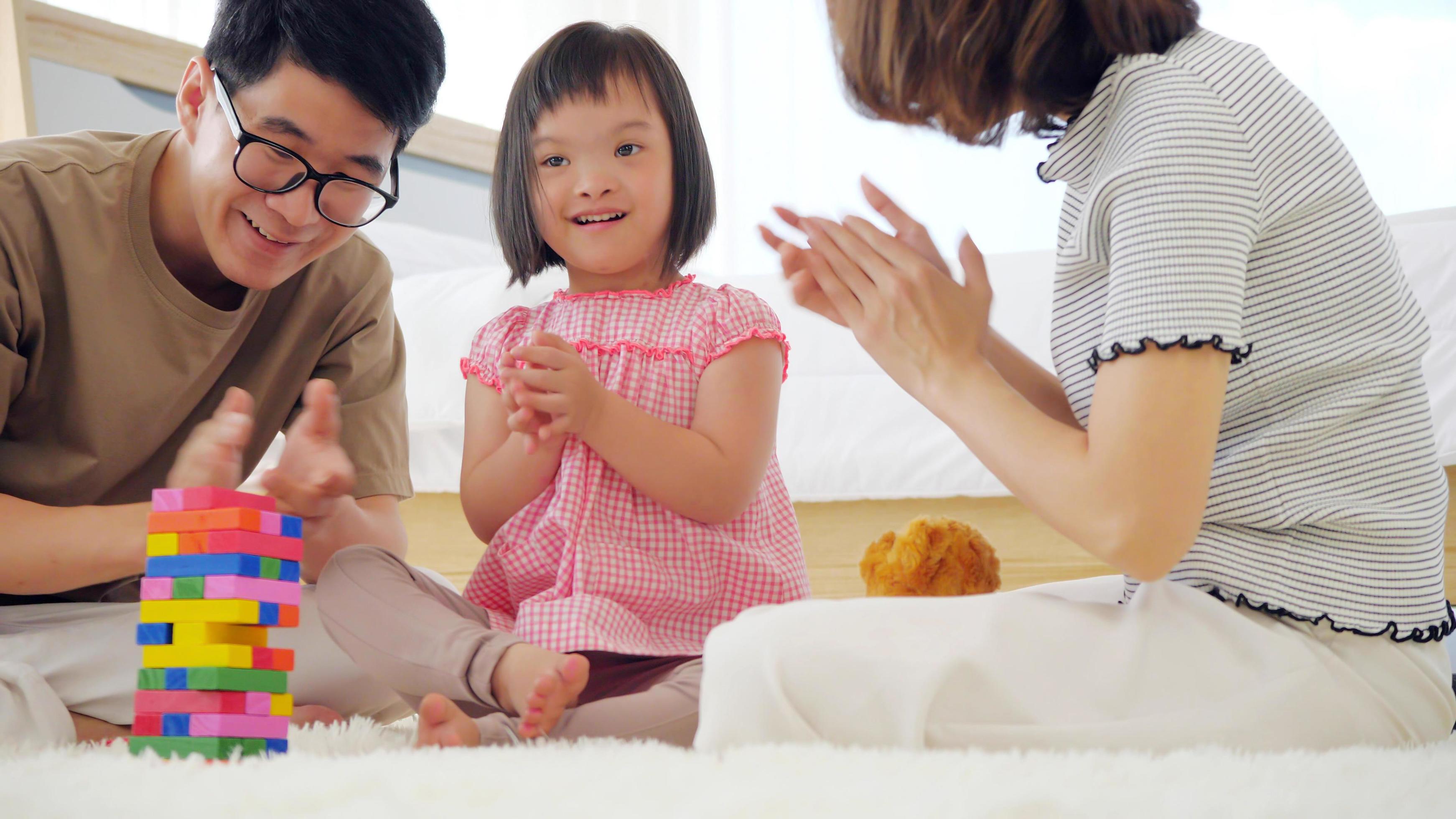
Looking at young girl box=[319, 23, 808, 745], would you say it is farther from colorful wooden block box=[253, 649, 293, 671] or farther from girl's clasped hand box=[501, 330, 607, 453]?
colorful wooden block box=[253, 649, 293, 671]

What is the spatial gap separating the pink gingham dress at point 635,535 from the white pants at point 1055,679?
1.10 ft

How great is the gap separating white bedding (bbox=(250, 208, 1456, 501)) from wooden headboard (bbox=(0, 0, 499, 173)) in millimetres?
374

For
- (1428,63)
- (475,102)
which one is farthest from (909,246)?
(1428,63)

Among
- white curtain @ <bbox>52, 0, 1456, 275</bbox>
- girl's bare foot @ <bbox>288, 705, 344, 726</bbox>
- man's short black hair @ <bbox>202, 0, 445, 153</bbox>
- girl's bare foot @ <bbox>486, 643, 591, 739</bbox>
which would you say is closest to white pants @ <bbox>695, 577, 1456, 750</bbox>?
girl's bare foot @ <bbox>486, 643, 591, 739</bbox>

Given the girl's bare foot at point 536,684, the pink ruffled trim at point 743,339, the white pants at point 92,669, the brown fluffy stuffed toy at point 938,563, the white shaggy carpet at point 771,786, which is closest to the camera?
the white shaggy carpet at point 771,786

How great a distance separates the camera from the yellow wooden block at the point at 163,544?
67 cm

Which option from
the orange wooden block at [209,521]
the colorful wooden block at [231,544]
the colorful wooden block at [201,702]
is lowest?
the colorful wooden block at [201,702]

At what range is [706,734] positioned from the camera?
67 cm

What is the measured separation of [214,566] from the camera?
0.65m

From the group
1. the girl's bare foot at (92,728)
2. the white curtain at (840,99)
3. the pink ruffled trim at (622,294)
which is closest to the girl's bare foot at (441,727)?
the girl's bare foot at (92,728)

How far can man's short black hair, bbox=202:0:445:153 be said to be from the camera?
95cm

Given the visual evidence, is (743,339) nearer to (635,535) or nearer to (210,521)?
(635,535)

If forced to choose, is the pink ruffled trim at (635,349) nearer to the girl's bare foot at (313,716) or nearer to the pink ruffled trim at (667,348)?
the pink ruffled trim at (667,348)

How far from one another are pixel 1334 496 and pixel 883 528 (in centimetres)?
87
